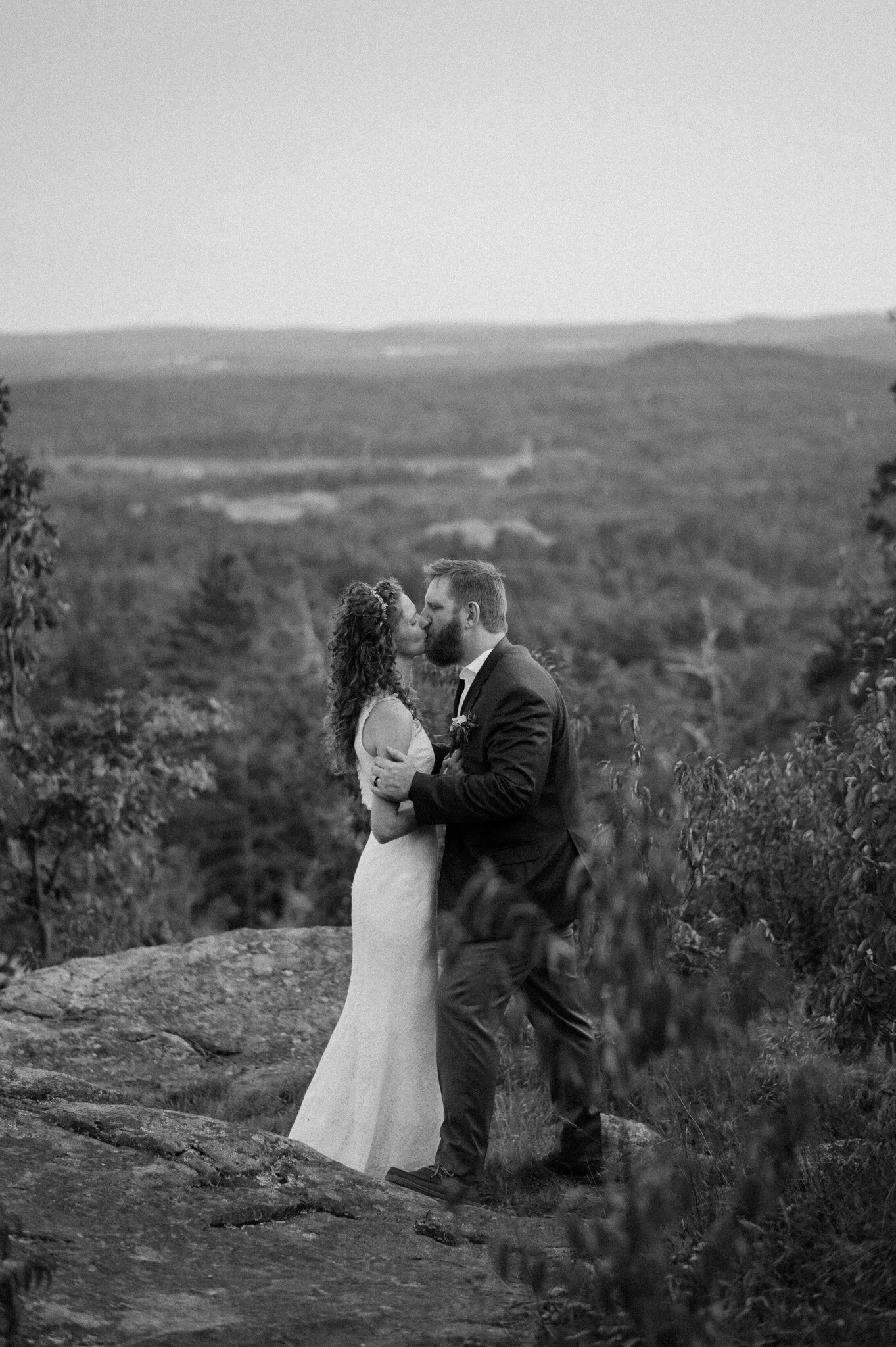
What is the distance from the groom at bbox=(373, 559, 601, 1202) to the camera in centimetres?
457

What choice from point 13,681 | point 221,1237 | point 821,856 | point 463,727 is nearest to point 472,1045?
point 463,727

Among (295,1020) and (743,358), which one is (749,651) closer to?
(295,1020)

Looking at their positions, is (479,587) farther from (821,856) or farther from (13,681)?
(13,681)

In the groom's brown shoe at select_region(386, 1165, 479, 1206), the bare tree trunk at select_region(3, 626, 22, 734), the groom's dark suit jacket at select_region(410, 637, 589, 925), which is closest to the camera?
the groom's brown shoe at select_region(386, 1165, 479, 1206)

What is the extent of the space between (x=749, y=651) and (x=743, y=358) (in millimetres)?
130537

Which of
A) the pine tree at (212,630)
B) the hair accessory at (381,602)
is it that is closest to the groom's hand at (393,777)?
the hair accessory at (381,602)

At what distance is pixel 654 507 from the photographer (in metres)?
132

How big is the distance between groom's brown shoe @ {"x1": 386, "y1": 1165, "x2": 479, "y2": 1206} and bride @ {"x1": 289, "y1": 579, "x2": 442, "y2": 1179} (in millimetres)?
303

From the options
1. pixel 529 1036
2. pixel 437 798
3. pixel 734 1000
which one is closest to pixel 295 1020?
pixel 529 1036

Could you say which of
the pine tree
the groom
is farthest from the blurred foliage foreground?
the pine tree

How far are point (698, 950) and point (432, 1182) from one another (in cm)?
178

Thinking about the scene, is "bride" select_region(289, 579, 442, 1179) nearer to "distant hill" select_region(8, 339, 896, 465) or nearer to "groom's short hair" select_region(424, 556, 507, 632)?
"groom's short hair" select_region(424, 556, 507, 632)

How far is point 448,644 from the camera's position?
4773mm

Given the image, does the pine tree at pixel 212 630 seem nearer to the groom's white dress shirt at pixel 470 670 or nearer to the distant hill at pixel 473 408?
the groom's white dress shirt at pixel 470 670
